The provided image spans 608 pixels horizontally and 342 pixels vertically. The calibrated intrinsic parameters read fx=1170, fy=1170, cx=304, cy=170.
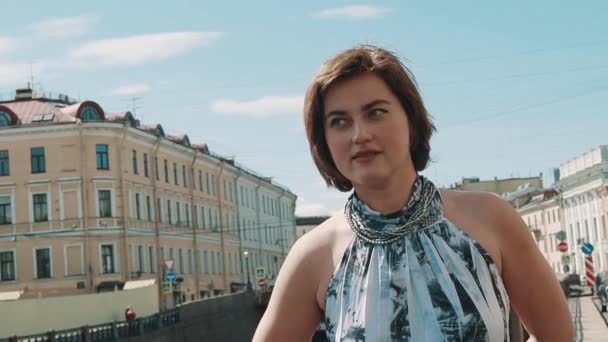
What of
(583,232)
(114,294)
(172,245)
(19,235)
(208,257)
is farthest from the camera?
(583,232)

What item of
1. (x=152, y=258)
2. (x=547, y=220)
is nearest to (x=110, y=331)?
(x=152, y=258)

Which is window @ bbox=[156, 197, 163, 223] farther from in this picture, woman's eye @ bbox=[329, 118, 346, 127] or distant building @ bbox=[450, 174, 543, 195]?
distant building @ bbox=[450, 174, 543, 195]

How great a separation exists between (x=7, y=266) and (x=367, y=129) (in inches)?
1934

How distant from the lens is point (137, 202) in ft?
173

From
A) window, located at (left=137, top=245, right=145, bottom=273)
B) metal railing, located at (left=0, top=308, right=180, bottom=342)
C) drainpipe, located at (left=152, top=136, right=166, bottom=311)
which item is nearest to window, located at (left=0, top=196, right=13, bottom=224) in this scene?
window, located at (left=137, top=245, right=145, bottom=273)

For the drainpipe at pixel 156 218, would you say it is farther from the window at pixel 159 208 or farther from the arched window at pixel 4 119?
the arched window at pixel 4 119

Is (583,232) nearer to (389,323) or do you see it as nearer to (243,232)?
(243,232)

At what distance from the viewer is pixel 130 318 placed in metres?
35.5

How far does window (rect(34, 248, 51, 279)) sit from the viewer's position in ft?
161

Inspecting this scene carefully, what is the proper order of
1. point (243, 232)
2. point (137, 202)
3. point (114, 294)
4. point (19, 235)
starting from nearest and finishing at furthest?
point (114, 294) < point (19, 235) < point (137, 202) < point (243, 232)

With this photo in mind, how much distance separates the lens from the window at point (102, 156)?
50.1m

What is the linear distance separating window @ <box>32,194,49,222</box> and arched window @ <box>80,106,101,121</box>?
381 centimetres

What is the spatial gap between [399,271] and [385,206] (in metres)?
0.16

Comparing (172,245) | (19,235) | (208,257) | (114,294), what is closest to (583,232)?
(208,257)
